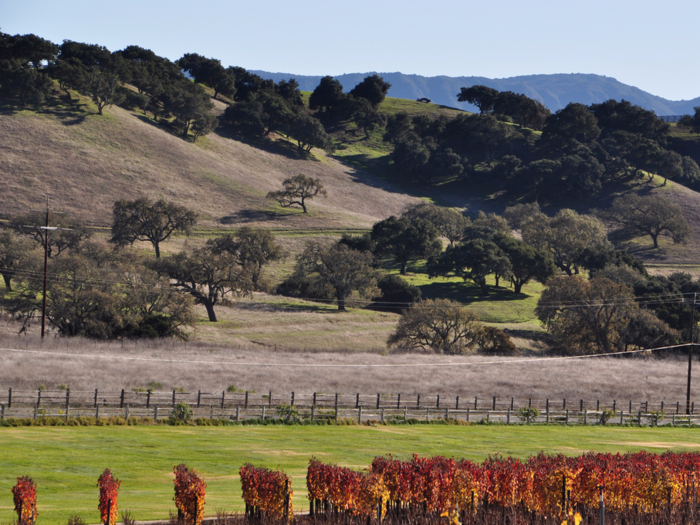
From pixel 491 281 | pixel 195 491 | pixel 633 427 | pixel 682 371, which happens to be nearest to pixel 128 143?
pixel 491 281

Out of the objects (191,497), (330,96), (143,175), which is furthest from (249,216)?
(191,497)

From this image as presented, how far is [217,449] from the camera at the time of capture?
29984 millimetres

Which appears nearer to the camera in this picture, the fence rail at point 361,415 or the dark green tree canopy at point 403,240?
the fence rail at point 361,415

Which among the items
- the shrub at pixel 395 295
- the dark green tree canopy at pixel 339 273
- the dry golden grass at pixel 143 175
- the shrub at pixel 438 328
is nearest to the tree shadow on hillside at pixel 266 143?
the dry golden grass at pixel 143 175

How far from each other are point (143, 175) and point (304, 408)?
9647 centimetres

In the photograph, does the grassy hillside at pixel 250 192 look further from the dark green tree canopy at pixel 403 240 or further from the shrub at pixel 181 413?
the shrub at pixel 181 413

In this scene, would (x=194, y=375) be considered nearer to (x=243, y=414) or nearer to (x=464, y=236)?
(x=243, y=414)

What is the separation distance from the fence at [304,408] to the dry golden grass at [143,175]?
70.9 meters

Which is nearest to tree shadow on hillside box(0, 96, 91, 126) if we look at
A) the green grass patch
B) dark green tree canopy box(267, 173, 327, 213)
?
dark green tree canopy box(267, 173, 327, 213)

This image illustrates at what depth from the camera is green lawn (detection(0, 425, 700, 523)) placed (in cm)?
2048

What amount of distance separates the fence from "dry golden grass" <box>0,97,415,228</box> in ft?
233

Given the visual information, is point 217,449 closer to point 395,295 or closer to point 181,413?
point 181,413

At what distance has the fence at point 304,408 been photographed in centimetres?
3778

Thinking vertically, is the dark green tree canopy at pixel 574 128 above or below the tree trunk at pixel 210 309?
above
